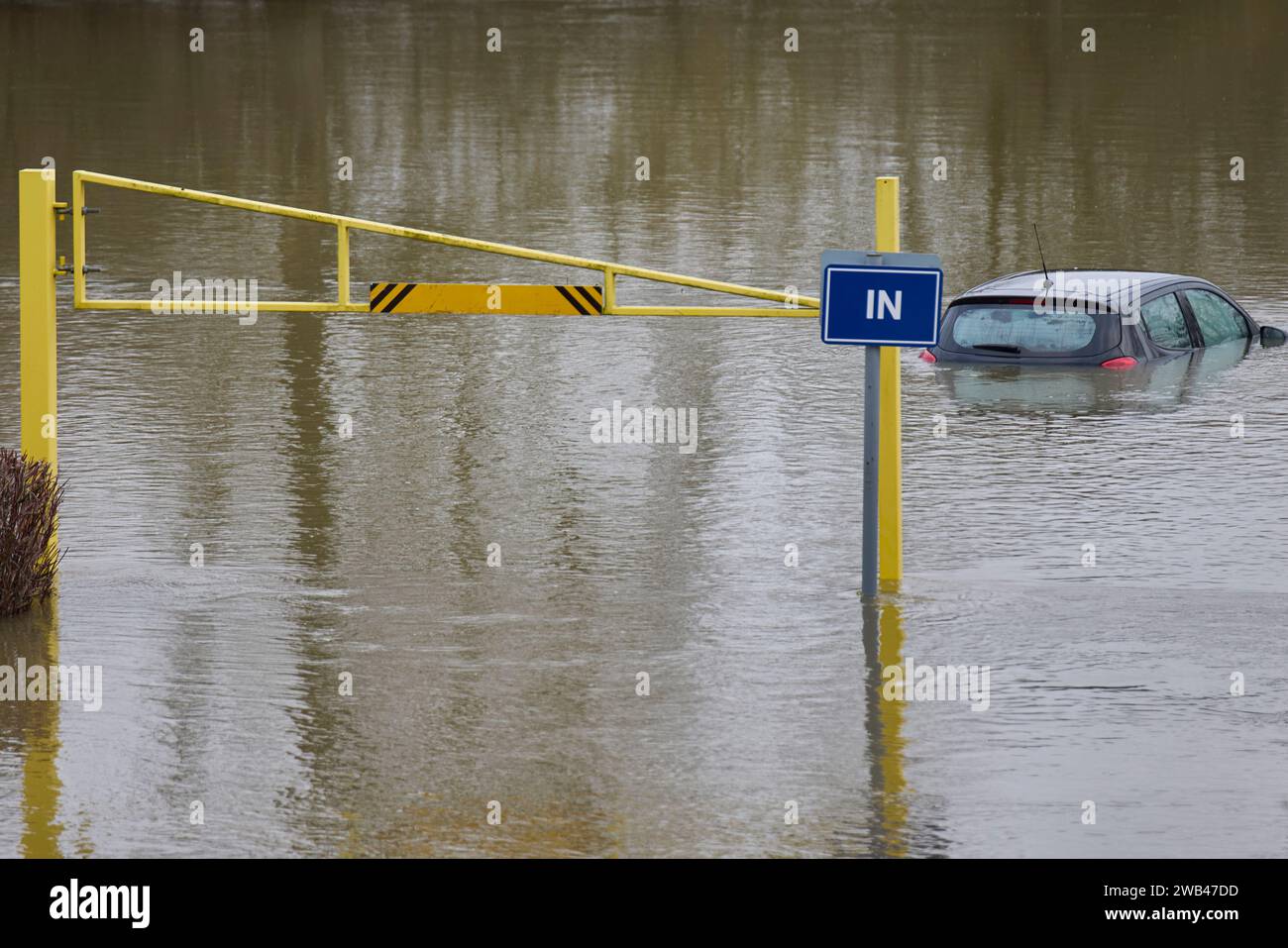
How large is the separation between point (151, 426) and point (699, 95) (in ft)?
93.5

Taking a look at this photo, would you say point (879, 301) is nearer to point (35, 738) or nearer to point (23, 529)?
point (23, 529)

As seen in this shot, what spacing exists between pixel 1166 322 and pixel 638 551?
24.1 feet

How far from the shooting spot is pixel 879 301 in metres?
10.9

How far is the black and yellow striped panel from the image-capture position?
11539 mm

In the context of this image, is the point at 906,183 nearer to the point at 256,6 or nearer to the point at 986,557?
the point at 986,557

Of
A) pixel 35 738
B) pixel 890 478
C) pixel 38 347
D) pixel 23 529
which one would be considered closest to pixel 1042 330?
pixel 890 478

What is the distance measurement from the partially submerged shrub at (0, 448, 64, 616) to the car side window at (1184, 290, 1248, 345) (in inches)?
421

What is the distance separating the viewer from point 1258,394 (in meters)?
17.3

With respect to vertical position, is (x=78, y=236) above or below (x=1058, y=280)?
below

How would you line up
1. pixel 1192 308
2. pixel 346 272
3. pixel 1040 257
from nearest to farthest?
pixel 346 272, pixel 1192 308, pixel 1040 257

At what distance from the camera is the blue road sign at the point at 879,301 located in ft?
35.6

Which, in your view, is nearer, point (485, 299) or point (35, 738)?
point (35, 738)

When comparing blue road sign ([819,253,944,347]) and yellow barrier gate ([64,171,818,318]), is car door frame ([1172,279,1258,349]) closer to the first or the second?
yellow barrier gate ([64,171,818,318])

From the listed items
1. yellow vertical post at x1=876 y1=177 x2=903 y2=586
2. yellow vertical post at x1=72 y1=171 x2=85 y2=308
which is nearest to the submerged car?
yellow vertical post at x1=876 y1=177 x2=903 y2=586
